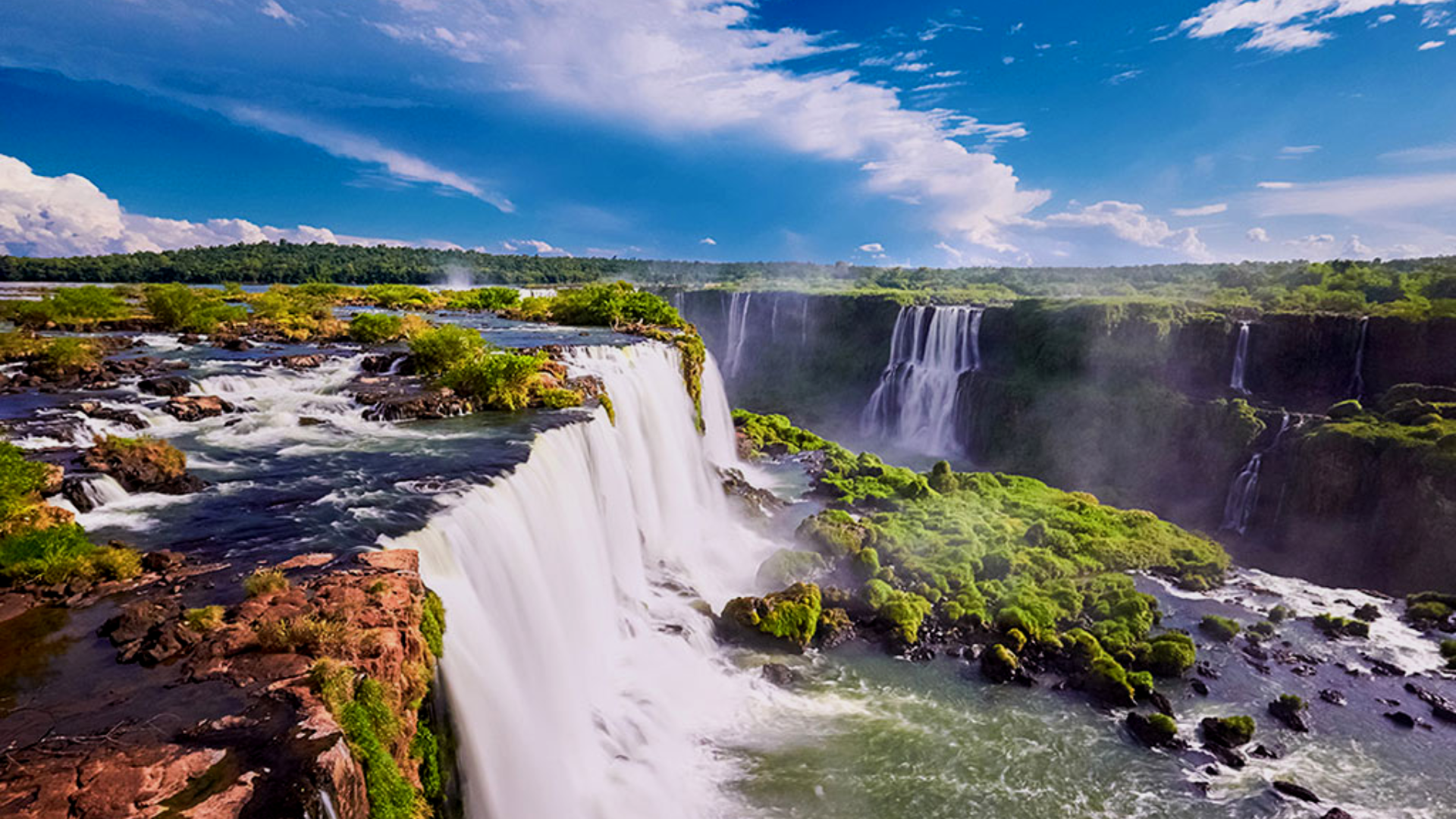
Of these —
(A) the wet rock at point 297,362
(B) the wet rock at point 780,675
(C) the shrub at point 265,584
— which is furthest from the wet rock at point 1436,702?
(A) the wet rock at point 297,362

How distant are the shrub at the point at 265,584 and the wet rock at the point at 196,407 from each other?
10301 mm

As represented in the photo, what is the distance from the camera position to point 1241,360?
1334 inches

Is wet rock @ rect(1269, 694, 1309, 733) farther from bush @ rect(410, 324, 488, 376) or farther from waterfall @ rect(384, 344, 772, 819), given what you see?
bush @ rect(410, 324, 488, 376)

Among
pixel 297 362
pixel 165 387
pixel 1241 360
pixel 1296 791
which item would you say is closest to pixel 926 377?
pixel 1241 360

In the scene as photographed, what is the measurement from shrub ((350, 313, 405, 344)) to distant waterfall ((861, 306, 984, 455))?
30826mm

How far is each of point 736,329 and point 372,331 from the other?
40.2 meters

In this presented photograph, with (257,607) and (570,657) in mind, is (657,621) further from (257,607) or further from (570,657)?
(257,607)

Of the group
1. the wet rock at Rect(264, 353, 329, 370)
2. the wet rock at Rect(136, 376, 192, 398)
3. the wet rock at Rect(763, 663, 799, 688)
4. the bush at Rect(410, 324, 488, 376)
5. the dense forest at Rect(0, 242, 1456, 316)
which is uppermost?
the dense forest at Rect(0, 242, 1456, 316)

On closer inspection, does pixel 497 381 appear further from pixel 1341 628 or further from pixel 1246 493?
pixel 1246 493

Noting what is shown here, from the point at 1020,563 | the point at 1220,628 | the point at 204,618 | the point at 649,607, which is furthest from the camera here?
the point at 1020,563

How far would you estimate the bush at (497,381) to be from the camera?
1839 centimetres

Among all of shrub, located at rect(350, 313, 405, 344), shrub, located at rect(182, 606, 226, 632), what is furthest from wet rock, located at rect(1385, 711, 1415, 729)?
shrub, located at rect(350, 313, 405, 344)

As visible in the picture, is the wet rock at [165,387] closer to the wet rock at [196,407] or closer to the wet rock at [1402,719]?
the wet rock at [196,407]

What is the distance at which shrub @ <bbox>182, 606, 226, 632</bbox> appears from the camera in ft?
22.2
